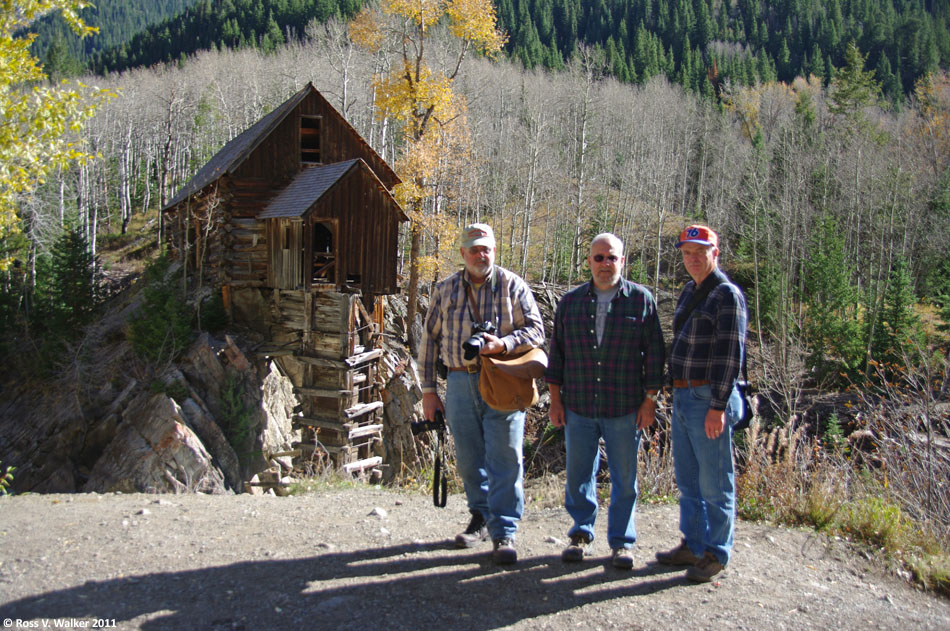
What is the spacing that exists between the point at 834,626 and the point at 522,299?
2.65 meters

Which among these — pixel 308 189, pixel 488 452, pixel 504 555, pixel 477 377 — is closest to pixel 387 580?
pixel 504 555

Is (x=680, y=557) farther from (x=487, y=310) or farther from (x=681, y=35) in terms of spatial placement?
(x=681, y=35)

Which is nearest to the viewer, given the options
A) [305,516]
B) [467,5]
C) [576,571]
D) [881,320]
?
[576,571]

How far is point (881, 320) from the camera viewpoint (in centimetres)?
2633

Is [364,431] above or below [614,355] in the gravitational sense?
below

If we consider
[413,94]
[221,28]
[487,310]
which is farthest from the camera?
[221,28]

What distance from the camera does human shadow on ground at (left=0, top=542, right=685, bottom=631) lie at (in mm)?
3545

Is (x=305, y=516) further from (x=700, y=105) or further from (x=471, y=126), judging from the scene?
(x=700, y=105)

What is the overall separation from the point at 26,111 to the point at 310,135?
11.1 m

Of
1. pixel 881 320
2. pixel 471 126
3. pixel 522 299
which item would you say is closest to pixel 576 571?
pixel 522 299

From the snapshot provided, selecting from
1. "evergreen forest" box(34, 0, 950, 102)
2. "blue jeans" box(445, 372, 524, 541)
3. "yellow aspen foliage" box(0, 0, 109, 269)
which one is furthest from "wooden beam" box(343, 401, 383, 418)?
"evergreen forest" box(34, 0, 950, 102)

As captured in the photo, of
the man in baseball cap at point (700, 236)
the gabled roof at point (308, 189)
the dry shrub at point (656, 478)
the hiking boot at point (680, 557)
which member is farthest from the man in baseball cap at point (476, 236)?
the gabled roof at point (308, 189)

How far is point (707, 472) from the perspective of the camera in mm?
4051

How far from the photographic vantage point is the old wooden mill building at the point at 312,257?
1620 centimetres
